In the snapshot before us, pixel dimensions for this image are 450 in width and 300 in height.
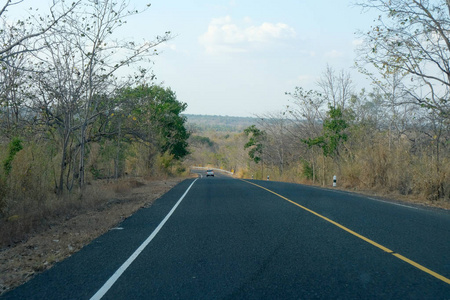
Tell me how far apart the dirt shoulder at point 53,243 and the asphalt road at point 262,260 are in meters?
0.34

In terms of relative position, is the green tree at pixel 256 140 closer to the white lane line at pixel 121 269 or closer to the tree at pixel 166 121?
the tree at pixel 166 121

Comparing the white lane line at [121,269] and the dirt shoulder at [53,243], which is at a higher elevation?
the white lane line at [121,269]

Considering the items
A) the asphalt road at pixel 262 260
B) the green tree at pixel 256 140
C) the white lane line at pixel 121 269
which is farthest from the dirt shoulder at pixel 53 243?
the green tree at pixel 256 140

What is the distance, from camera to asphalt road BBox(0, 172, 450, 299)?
5883mm

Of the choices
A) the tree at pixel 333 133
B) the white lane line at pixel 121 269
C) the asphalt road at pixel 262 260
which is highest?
the tree at pixel 333 133

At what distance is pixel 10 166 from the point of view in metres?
14.0

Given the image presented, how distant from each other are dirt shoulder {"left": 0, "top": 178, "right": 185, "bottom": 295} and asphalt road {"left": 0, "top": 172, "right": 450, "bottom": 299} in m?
0.34

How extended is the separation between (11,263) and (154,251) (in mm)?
2488

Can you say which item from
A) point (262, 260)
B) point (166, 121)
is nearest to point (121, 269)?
point (262, 260)

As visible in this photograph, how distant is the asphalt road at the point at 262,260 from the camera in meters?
5.88

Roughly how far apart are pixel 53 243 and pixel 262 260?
496cm

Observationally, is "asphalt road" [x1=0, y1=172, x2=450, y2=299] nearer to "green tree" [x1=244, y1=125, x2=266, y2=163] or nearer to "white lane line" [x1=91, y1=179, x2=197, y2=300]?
"white lane line" [x1=91, y1=179, x2=197, y2=300]

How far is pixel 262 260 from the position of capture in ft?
24.6

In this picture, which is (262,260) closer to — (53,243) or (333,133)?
(53,243)
